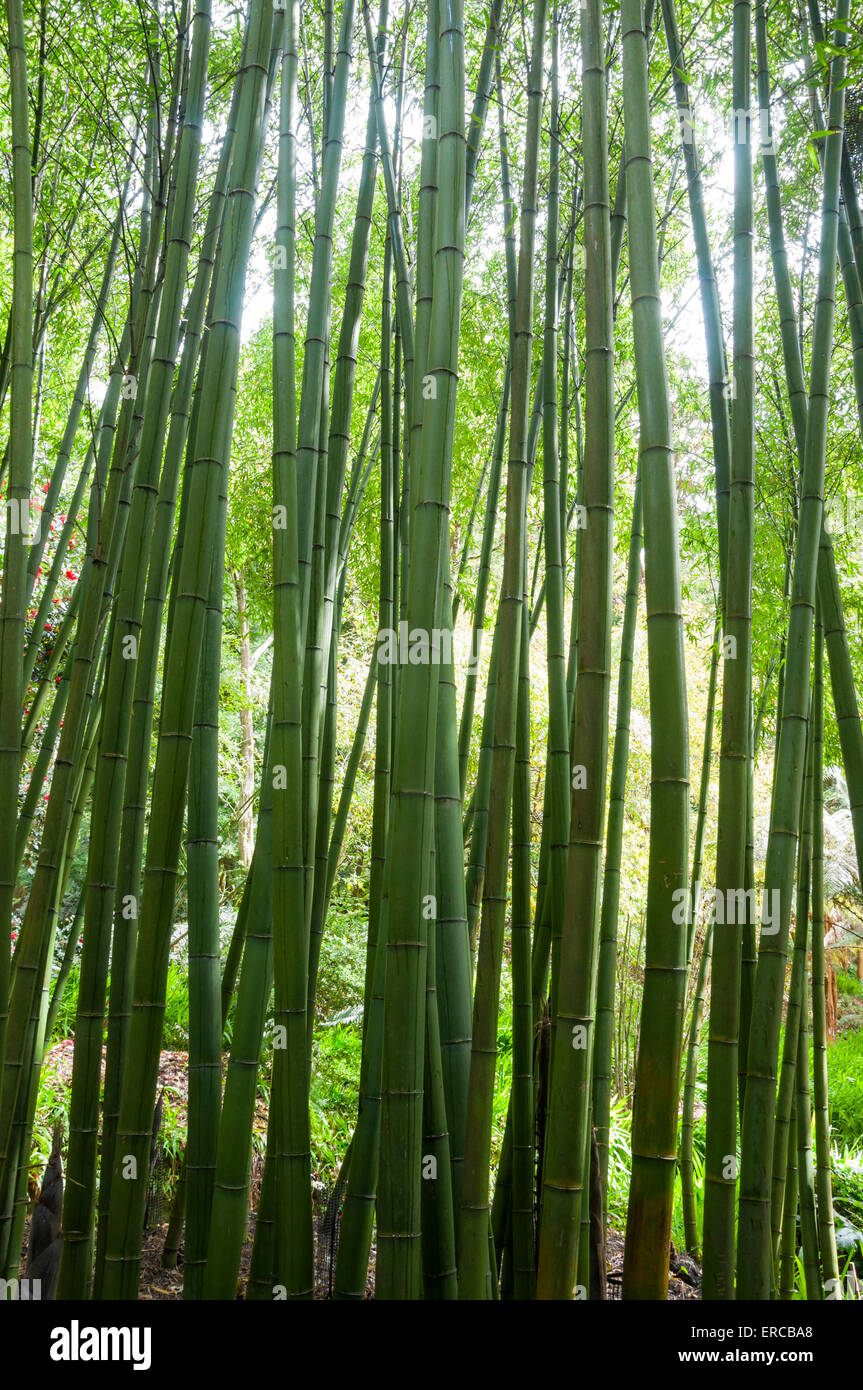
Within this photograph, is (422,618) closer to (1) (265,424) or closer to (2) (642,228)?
(2) (642,228)

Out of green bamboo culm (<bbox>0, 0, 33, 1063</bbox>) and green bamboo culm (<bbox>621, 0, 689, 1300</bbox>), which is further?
green bamboo culm (<bbox>0, 0, 33, 1063</bbox>)

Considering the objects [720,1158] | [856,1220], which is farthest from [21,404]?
[856,1220]

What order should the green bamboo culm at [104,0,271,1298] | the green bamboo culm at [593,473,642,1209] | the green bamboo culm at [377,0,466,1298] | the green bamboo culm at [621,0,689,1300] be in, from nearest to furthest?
the green bamboo culm at [621,0,689,1300] → the green bamboo culm at [377,0,466,1298] → the green bamboo culm at [104,0,271,1298] → the green bamboo culm at [593,473,642,1209]

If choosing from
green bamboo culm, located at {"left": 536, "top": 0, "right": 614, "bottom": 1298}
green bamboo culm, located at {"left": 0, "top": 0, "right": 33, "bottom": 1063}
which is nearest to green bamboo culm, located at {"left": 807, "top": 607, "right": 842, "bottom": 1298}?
green bamboo culm, located at {"left": 536, "top": 0, "right": 614, "bottom": 1298}

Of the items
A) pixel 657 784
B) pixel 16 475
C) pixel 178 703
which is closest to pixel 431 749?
pixel 657 784

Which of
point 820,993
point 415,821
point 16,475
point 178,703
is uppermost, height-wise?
point 16,475

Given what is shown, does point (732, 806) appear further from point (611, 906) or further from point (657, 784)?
point (611, 906)

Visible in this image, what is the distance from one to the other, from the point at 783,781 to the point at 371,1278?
2.59 metres

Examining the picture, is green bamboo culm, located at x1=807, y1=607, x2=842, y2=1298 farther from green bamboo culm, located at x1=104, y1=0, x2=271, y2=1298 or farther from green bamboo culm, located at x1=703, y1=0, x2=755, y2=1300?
green bamboo culm, located at x1=104, y1=0, x2=271, y2=1298

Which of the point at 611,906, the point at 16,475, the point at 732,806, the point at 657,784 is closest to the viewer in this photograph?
the point at 657,784

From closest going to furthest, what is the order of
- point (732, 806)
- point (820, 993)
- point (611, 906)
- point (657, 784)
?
point (657, 784) → point (732, 806) → point (611, 906) → point (820, 993)

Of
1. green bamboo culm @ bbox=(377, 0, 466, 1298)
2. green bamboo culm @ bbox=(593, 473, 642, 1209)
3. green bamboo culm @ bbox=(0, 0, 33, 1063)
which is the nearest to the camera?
green bamboo culm @ bbox=(377, 0, 466, 1298)

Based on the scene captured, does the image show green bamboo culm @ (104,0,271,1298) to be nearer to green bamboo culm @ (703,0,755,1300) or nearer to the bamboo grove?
the bamboo grove

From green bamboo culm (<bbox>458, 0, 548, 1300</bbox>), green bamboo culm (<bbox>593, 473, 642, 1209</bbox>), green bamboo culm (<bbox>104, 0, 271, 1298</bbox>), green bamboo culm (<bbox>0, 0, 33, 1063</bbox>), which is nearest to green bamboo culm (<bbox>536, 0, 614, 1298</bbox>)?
green bamboo culm (<bbox>458, 0, 548, 1300</bbox>)
